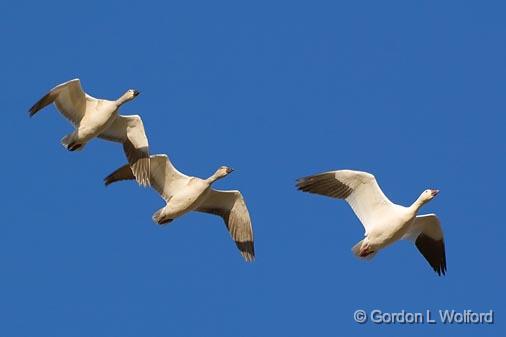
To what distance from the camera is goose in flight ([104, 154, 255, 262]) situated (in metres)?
24.8

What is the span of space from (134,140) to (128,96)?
1124mm

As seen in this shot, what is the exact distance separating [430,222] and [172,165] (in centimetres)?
572

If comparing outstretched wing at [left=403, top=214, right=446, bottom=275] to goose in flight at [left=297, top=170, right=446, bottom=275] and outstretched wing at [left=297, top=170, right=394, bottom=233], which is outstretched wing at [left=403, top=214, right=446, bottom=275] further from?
outstretched wing at [left=297, top=170, right=394, bottom=233]

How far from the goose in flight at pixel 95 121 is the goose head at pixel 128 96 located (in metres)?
0.03

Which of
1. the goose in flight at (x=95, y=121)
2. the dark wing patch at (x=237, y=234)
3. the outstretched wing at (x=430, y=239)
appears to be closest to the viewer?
the outstretched wing at (x=430, y=239)

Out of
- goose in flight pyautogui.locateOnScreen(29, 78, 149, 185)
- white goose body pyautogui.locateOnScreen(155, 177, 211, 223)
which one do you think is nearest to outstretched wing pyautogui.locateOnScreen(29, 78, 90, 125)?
goose in flight pyautogui.locateOnScreen(29, 78, 149, 185)

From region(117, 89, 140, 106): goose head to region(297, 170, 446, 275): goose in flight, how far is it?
15.7 ft

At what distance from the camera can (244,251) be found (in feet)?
84.3

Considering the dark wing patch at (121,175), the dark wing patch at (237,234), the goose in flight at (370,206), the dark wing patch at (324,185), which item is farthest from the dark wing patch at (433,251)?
the dark wing patch at (121,175)

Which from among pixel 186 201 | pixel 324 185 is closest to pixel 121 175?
pixel 186 201

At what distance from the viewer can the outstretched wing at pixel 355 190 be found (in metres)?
23.6

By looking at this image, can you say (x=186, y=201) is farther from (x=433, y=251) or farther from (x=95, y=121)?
(x=433, y=251)

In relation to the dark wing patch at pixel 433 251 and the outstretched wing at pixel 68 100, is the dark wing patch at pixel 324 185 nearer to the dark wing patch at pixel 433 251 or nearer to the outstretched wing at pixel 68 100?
the dark wing patch at pixel 433 251

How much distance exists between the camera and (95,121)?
1000 inches
